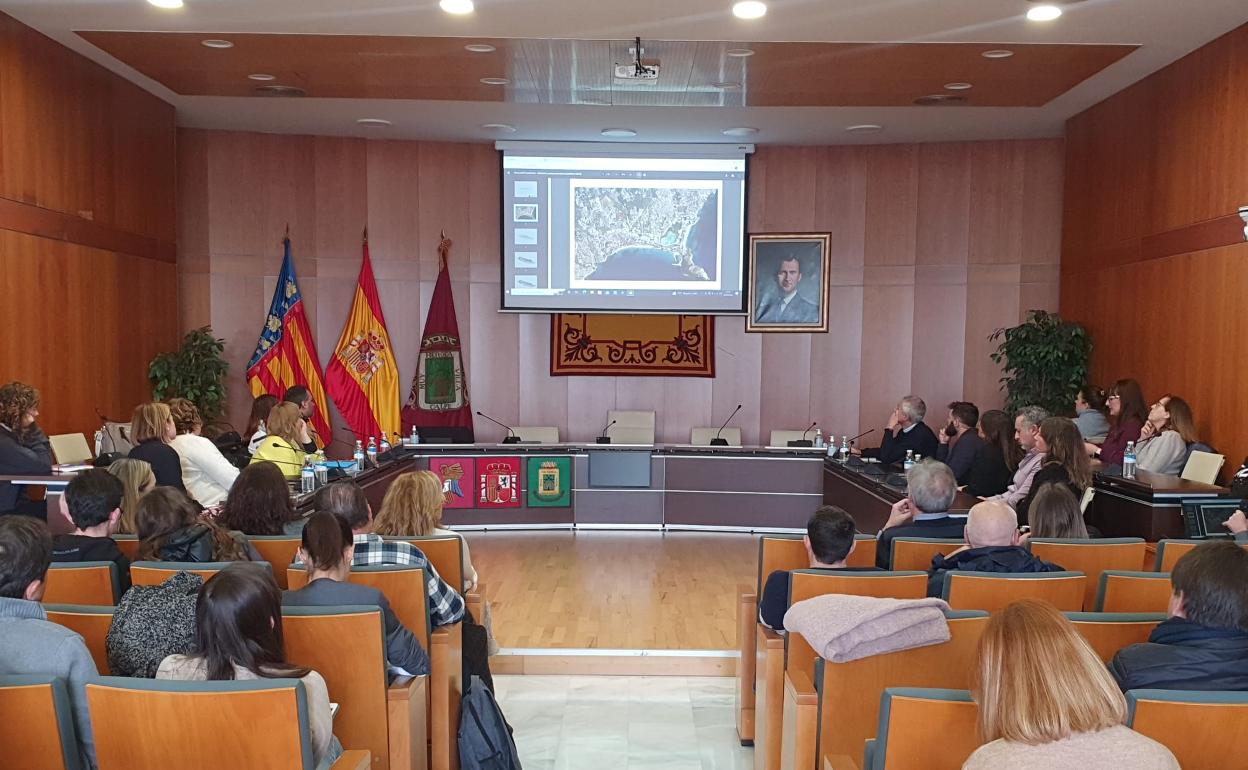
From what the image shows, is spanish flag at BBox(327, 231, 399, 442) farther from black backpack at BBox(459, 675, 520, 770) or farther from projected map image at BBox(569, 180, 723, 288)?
black backpack at BBox(459, 675, 520, 770)

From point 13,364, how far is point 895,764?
621cm

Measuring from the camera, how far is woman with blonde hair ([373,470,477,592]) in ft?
12.9

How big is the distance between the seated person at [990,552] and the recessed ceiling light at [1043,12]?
3536 mm

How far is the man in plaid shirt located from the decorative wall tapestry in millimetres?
6580

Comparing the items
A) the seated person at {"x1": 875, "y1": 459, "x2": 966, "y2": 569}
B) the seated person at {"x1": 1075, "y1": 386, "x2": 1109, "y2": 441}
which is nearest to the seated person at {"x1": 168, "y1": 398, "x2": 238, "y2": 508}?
the seated person at {"x1": 875, "y1": 459, "x2": 966, "y2": 569}

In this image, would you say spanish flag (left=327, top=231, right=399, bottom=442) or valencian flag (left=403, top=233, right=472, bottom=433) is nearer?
spanish flag (left=327, top=231, right=399, bottom=442)

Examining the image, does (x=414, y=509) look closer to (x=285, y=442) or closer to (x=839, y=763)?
(x=839, y=763)

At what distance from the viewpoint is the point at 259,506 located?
3.84 metres

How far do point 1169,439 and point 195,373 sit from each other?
737cm

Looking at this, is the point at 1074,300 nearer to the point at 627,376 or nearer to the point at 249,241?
the point at 627,376

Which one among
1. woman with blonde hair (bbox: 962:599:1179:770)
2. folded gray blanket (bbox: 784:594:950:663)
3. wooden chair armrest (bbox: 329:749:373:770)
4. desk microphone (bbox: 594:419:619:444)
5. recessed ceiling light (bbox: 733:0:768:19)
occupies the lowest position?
desk microphone (bbox: 594:419:619:444)

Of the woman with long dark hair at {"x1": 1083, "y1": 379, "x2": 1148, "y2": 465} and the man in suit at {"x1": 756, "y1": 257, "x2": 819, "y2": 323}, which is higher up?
the man in suit at {"x1": 756, "y1": 257, "x2": 819, "y2": 323}

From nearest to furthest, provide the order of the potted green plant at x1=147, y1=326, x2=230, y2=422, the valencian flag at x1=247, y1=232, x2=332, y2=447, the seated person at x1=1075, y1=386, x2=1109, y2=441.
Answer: the seated person at x1=1075, y1=386, x2=1109, y2=441 → the potted green plant at x1=147, y1=326, x2=230, y2=422 → the valencian flag at x1=247, y1=232, x2=332, y2=447

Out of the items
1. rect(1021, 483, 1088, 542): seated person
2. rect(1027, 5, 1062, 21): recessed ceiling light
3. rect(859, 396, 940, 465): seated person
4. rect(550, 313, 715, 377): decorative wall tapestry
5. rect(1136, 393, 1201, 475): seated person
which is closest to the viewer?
rect(1021, 483, 1088, 542): seated person
